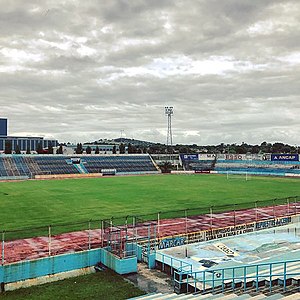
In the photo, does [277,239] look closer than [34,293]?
No

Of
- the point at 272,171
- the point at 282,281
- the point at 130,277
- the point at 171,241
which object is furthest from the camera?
the point at 272,171

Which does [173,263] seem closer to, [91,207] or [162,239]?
[162,239]

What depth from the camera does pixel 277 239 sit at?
24062 mm

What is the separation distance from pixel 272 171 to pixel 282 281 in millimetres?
80216

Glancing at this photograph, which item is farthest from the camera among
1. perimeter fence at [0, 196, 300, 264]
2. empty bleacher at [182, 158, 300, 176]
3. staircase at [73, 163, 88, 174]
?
staircase at [73, 163, 88, 174]

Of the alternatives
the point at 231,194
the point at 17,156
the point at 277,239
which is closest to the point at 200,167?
the point at 17,156

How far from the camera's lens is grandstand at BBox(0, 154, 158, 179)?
86.2 meters

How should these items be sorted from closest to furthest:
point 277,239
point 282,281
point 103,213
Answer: point 282,281, point 277,239, point 103,213

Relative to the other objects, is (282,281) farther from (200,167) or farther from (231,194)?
(200,167)

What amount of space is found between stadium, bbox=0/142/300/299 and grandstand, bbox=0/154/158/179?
110 feet

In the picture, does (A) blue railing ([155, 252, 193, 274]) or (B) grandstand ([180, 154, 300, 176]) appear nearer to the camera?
(A) blue railing ([155, 252, 193, 274])

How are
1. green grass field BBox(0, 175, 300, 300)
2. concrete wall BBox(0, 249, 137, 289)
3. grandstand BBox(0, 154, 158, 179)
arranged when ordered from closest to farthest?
green grass field BBox(0, 175, 300, 300) < concrete wall BBox(0, 249, 137, 289) < grandstand BBox(0, 154, 158, 179)

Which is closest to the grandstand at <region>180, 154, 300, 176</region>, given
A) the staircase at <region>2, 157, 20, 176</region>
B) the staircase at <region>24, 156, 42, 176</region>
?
the staircase at <region>24, 156, 42, 176</region>

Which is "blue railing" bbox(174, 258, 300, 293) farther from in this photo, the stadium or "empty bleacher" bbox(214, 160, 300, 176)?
"empty bleacher" bbox(214, 160, 300, 176)
